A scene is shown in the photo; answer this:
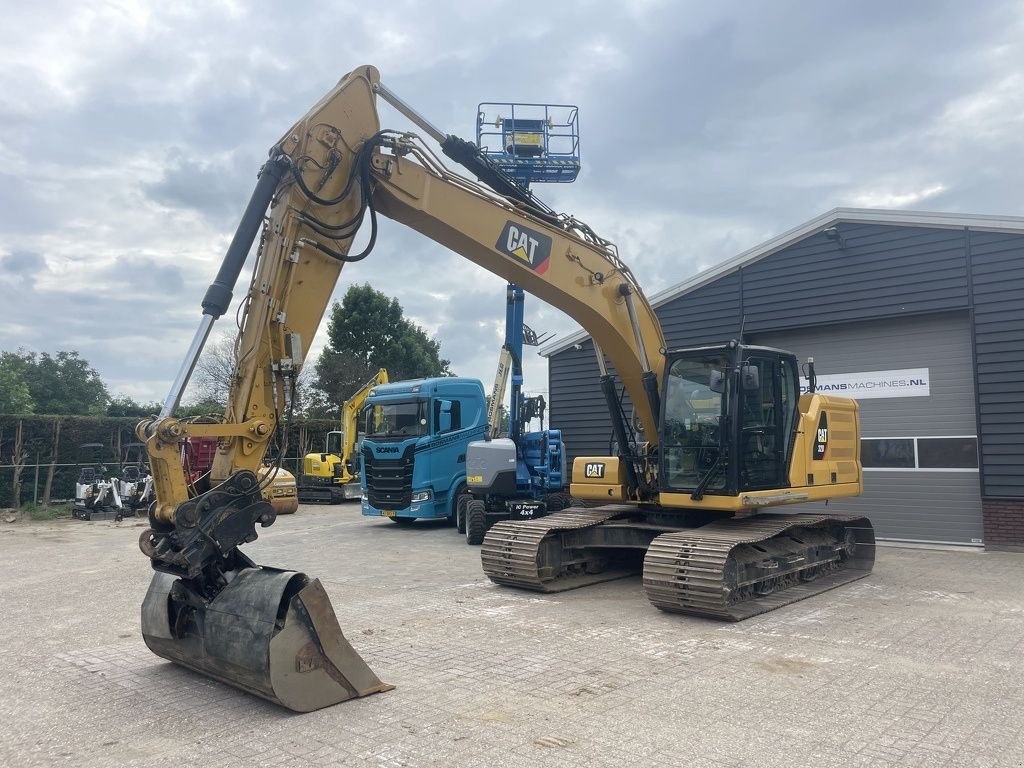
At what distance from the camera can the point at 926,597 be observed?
8.16 meters

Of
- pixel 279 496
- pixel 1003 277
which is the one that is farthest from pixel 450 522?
pixel 1003 277

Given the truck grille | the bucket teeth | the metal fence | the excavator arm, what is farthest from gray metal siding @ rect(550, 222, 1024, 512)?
the metal fence

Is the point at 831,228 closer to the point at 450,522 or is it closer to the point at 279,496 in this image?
the point at 450,522

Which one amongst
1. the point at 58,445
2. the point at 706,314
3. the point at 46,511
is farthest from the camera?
the point at 58,445

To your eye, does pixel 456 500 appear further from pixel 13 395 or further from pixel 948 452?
pixel 13 395

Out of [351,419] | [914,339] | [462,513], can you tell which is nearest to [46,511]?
[351,419]

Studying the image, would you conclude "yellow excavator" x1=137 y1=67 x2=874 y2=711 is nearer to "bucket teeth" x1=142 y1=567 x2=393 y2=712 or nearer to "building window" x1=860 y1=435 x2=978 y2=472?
"bucket teeth" x1=142 y1=567 x2=393 y2=712

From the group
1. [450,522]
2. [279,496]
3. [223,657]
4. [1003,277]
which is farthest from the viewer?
[279,496]

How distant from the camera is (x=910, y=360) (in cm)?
1220

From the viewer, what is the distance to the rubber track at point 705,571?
6.95 metres

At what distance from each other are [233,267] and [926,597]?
7338 millimetres

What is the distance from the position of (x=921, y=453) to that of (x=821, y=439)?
409 centimetres

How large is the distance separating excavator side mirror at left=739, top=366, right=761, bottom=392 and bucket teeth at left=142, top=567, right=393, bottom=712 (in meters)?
4.66

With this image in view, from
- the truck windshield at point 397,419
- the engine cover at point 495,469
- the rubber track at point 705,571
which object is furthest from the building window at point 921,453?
the truck windshield at point 397,419
